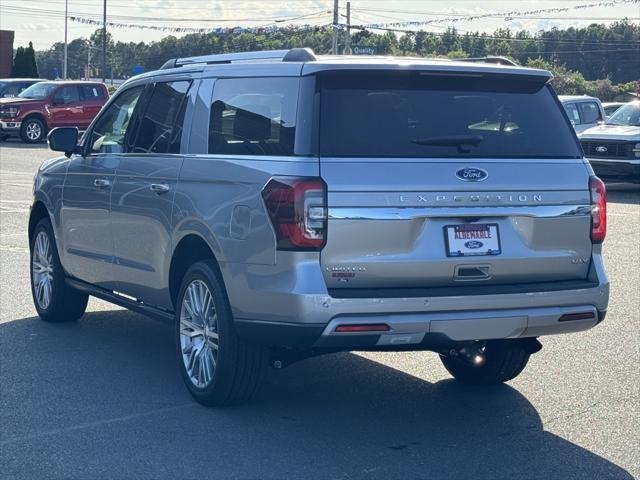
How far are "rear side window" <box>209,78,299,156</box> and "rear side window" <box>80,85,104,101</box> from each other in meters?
30.9

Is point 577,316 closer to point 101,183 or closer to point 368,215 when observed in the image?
point 368,215

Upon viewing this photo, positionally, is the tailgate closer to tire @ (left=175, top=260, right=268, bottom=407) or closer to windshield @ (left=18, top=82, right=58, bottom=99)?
tire @ (left=175, top=260, right=268, bottom=407)

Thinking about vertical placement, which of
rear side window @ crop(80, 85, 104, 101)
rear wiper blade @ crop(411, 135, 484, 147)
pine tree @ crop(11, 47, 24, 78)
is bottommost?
rear wiper blade @ crop(411, 135, 484, 147)

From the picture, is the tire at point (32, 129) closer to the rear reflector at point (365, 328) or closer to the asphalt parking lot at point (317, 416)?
the asphalt parking lot at point (317, 416)

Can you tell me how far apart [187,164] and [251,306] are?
1211 mm

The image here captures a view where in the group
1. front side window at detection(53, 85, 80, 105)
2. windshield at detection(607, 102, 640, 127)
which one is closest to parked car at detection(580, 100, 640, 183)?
windshield at detection(607, 102, 640, 127)

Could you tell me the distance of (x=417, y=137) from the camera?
20.5 ft

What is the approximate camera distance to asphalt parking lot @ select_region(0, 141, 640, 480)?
5.77 m

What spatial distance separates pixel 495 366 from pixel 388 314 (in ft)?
5.48

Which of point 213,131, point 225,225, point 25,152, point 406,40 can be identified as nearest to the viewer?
point 225,225

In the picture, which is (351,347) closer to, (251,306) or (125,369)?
(251,306)

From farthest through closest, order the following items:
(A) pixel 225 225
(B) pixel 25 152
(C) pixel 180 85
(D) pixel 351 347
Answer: (B) pixel 25 152, (C) pixel 180 85, (A) pixel 225 225, (D) pixel 351 347

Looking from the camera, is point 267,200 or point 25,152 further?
point 25,152

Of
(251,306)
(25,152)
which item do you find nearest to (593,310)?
(251,306)
